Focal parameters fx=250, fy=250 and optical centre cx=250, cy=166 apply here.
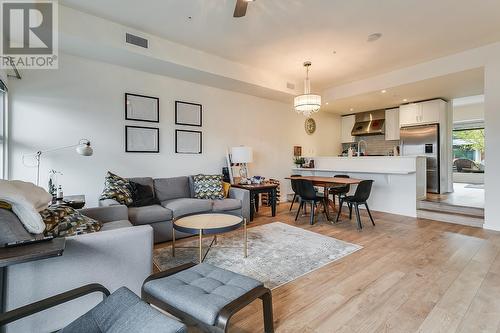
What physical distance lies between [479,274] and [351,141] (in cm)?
604

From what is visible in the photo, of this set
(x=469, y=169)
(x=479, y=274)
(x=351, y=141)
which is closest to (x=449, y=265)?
(x=479, y=274)

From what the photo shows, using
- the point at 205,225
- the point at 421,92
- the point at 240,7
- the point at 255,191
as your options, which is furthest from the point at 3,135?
the point at 421,92

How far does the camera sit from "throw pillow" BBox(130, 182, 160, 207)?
12.1 feet

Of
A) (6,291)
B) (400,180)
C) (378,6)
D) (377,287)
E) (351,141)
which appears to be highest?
(378,6)

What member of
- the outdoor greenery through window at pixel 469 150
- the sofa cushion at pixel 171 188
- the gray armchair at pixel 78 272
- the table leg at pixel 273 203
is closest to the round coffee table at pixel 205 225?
the gray armchair at pixel 78 272

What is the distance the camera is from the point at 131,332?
3.37ft

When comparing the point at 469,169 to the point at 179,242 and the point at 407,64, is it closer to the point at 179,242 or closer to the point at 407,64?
the point at 407,64

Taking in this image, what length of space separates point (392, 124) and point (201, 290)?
7.38 m

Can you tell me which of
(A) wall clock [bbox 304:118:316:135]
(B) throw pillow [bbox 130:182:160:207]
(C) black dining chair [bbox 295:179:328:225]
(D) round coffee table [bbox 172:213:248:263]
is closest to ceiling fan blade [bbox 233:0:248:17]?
(D) round coffee table [bbox 172:213:248:263]

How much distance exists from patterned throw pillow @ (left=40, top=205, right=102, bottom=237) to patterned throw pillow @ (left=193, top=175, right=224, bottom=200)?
2172 mm

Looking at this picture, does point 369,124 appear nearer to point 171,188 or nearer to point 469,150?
point 469,150

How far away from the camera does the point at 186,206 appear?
3672mm

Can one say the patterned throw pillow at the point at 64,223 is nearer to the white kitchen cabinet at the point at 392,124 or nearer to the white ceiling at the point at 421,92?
the white ceiling at the point at 421,92

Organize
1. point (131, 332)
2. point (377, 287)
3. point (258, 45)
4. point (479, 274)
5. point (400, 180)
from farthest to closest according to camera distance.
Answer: point (400, 180), point (258, 45), point (479, 274), point (377, 287), point (131, 332)
